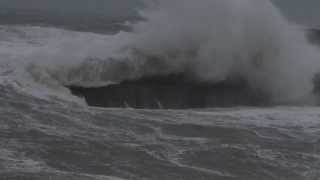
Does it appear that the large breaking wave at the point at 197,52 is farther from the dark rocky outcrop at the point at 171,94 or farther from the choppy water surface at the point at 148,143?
the choppy water surface at the point at 148,143

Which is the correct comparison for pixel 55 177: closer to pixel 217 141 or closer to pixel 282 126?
pixel 217 141

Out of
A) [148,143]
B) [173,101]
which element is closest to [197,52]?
[173,101]

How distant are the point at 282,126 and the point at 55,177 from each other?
483 centimetres

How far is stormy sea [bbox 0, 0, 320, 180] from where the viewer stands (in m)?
8.27

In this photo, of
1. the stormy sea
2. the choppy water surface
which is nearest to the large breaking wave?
the stormy sea

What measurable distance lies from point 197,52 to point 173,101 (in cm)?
231

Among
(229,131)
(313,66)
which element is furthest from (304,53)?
(229,131)

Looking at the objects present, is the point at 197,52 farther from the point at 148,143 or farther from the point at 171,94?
the point at 148,143

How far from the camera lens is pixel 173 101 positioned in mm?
13180

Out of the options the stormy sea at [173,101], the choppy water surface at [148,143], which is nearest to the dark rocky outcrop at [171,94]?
the stormy sea at [173,101]

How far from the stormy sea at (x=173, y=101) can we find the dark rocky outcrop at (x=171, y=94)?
27 mm

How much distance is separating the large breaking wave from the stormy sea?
0.02 metres

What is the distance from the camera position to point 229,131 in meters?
10.4

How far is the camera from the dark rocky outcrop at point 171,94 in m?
12.6
